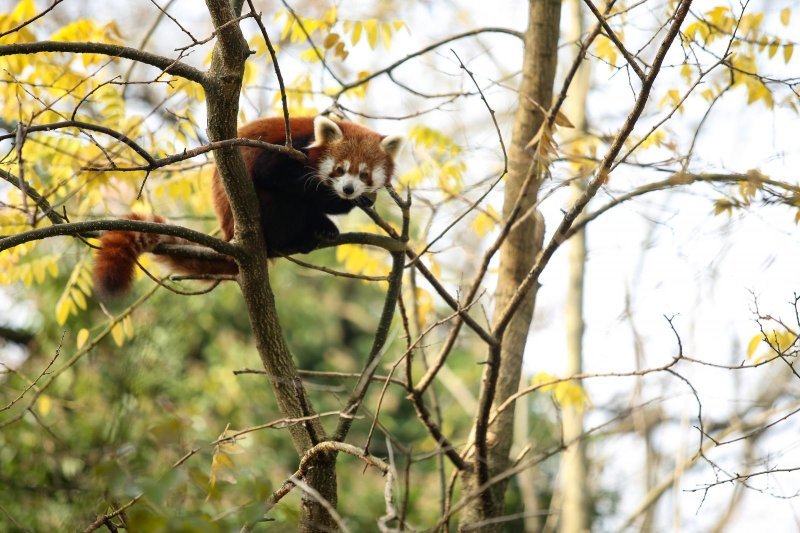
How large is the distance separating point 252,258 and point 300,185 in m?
1.17

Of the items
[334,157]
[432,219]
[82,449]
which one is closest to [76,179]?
[334,157]

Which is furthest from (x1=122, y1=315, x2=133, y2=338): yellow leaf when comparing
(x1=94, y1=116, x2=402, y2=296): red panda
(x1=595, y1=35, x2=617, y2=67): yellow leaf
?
(x1=595, y1=35, x2=617, y2=67): yellow leaf

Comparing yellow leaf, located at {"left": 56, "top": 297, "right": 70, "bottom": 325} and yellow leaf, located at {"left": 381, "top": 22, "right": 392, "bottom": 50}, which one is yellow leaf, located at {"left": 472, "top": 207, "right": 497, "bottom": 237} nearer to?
yellow leaf, located at {"left": 381, "top": 22, "right": 392, "bottom": 50}

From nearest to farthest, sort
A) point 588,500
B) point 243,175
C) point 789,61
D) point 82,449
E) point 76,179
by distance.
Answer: point 243,175
point 789,61
point 76,179
point 82,449
point 588,500

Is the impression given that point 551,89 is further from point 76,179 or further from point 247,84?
point 76,179

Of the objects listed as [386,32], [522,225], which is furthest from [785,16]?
[386,32]

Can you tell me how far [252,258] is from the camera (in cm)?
294

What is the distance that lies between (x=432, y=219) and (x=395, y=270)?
50.4 inches

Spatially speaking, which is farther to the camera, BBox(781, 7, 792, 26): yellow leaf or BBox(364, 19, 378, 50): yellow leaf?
BBox(364, 19, 378, 50): yellow leaf

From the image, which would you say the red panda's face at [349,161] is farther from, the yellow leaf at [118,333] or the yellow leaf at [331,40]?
the yellow leaf at [118,333]

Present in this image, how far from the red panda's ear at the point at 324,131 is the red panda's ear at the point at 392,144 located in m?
0.43

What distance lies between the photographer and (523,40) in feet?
13.5

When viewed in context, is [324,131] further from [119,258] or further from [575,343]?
[575,343]

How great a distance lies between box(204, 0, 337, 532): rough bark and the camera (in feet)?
8.49
